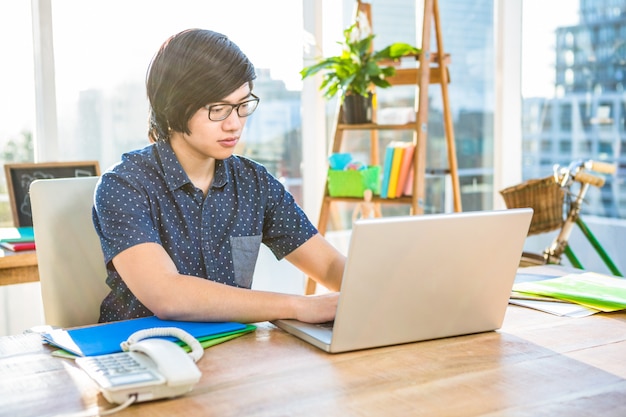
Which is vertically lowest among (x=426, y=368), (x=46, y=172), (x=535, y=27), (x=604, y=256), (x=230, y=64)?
(x=604, y=256)

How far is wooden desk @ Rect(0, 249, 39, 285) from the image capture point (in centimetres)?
236

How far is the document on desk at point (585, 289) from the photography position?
1.58 meters

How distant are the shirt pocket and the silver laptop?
0.43 metres

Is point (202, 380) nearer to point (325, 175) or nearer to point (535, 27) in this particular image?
point (325, 175)

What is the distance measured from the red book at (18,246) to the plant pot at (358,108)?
1.49m

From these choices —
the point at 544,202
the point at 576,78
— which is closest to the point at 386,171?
the point at 544,202

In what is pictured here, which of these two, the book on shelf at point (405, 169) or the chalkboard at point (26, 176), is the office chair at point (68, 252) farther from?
the book on shelf at point (405, 169)

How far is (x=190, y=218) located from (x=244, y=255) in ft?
0.54

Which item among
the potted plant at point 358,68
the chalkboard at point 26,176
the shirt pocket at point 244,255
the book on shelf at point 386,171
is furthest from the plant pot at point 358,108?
the shirt pocket at point 244,255

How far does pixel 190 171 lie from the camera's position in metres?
1.75

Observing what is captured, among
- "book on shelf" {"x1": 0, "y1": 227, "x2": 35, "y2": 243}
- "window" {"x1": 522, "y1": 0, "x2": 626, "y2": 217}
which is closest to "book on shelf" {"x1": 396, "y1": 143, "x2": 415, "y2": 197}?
"window" {"x1": 522, "y1": 0, "x2": 626, "y2": 217}

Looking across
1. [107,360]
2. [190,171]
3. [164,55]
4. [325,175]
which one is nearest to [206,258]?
[190,171]

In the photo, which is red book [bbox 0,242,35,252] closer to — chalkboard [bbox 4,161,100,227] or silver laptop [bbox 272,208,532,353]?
chalkboard [bbox 4,161,100,227]

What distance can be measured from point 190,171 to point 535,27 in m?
3.01
